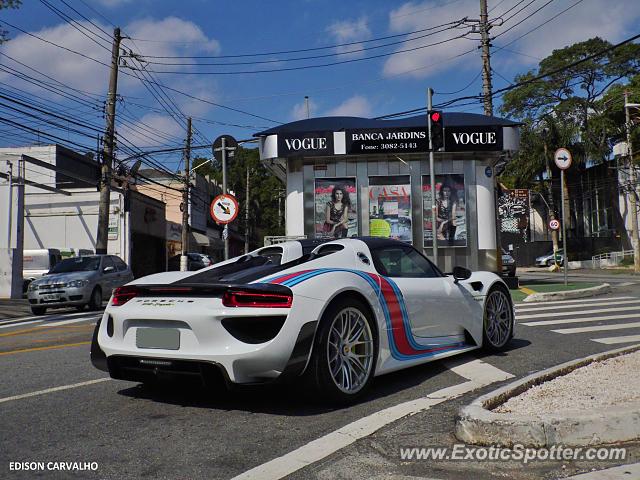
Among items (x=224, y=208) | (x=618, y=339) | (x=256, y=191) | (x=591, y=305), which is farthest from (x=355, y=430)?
(x=256, y=191)

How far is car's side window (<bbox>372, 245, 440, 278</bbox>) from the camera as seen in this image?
5285mm

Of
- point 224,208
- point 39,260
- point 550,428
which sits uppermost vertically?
point 224,208

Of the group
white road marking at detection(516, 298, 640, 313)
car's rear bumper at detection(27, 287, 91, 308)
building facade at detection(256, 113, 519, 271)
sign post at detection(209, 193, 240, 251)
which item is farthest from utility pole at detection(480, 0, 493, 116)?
car's rear bumper at detection(27, 287, 91, 308)

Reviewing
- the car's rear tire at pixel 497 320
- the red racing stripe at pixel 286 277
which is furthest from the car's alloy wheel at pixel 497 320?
the red racing stripe at pixel 286 277

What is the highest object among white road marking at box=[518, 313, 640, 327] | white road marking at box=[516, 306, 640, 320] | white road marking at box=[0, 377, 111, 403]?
white road marking at box=[516, 306, 640, 320]

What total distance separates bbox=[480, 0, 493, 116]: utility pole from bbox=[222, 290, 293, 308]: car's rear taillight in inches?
747

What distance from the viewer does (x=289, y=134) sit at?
16703mm

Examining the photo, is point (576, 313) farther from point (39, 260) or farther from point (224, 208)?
point (39, 260)

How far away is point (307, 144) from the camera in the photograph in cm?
1661

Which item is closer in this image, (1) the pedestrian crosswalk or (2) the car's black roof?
(2) the car's black roof

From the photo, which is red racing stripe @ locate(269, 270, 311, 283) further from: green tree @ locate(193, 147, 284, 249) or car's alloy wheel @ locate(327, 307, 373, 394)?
green tree @ locate(193, 147, 284, 249)

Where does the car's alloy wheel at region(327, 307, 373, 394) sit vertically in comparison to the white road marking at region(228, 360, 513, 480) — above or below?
above

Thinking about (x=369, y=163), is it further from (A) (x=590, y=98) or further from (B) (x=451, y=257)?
(A) (x=590, y=98)

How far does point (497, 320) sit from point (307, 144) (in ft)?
35.9
